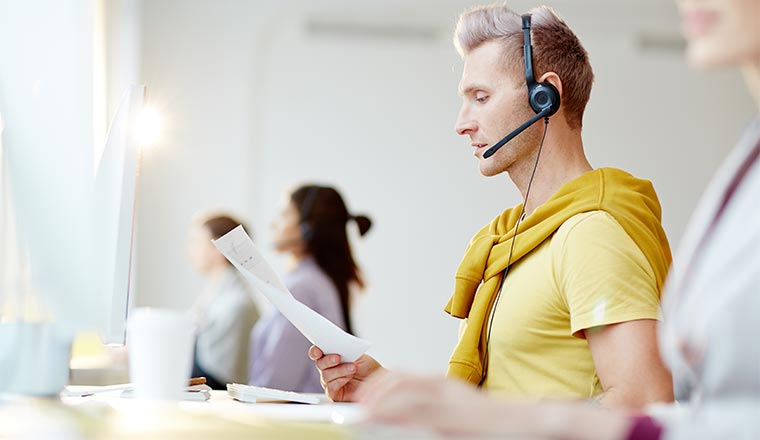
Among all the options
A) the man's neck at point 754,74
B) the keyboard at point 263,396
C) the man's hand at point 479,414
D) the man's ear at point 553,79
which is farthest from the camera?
the man's ear at point 553,79

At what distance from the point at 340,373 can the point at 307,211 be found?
7.42 feet

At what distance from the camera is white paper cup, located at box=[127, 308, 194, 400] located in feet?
3.72

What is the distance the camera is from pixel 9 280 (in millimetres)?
1304

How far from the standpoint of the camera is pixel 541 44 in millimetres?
1615

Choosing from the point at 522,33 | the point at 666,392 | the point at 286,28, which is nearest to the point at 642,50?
the point at 286,28

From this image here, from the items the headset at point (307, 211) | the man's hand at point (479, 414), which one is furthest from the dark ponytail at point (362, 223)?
the man's hand at point (479, 414)

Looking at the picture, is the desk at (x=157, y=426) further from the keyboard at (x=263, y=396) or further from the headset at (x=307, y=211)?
the headset at (x=307, y=211)

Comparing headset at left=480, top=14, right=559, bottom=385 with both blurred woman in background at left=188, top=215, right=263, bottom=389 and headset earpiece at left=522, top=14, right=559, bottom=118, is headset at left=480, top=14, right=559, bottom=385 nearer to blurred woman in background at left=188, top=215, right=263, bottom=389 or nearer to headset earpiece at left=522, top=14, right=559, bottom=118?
headset earpiece at left=522, top=14, right=559, bottom=118

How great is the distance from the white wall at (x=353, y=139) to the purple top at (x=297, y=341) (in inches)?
67.4

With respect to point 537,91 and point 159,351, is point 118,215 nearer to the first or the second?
point 159,351

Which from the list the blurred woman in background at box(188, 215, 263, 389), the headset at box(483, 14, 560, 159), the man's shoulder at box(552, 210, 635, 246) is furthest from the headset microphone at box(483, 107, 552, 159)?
the blurred woman in background at box(188, 215, 263, 389)

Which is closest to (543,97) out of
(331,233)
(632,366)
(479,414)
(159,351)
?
(632,366)

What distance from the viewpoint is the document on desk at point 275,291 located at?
1371 millimetres

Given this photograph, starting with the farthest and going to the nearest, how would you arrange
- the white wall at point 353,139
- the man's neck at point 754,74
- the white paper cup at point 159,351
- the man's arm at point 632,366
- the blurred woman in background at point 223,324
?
1. the white wall at point 353,139
2. the blurred woman in background at point 223,324
3. the man's arm at point 632,366
4. the white paper cup at point 159,351
5. the man's neck at point 754,74
